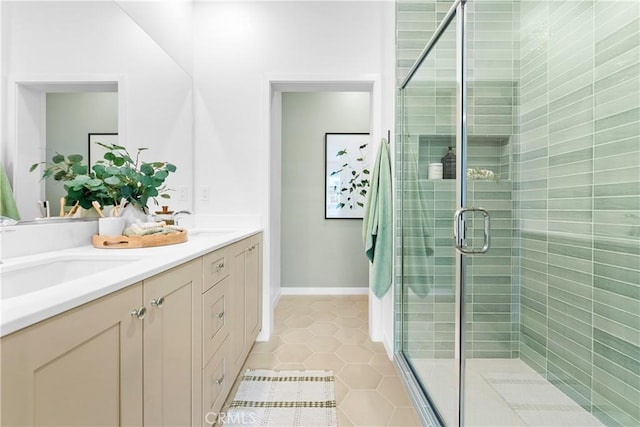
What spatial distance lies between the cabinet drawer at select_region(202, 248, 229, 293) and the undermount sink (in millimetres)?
269

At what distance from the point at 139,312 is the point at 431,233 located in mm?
1434

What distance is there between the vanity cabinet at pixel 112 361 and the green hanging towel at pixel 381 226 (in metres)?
1.34

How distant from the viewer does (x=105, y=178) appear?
1.36 metres

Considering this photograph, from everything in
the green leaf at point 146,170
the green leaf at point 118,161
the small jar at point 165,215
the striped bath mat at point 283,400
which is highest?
the green leaf at point 118,161

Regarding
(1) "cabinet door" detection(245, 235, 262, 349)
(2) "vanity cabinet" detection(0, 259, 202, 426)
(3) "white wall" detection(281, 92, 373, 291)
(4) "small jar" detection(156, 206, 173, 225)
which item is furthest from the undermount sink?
(3) "white wall" detection(281, 92, 373, 291)

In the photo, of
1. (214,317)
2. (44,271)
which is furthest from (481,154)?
(44,271)

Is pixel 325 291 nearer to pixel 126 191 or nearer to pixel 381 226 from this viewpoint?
pixel 381 226

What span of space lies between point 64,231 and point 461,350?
173 cm

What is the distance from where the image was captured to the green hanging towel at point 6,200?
1.04 metres

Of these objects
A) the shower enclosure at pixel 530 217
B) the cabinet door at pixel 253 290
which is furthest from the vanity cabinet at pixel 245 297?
the shower enclosure at pixel 530 217

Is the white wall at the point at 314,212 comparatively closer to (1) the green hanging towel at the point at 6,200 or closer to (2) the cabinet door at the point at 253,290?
(2) the cabinet door at the point at 253,290

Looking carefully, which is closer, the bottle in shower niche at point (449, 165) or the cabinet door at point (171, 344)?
the cabinet door at point (171, 344)

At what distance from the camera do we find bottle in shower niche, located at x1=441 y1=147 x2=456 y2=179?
4.54 feet

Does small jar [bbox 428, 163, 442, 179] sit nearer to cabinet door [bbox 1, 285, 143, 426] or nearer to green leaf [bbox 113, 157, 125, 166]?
cabinet door [bbox 1, 285, 143, 426]
